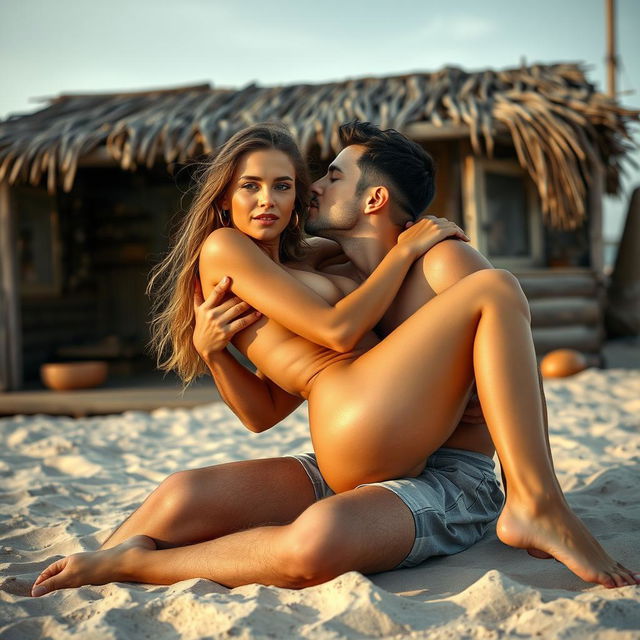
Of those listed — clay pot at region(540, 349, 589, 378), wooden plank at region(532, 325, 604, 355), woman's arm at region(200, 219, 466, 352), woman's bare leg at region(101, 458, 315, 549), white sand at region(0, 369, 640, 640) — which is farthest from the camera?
wooden plank at region(532, 325, 604, 355)

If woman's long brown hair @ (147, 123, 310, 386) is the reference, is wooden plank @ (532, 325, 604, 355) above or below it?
below

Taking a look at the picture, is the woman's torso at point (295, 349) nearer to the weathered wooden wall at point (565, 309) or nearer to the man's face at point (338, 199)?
the man's face at point (338, 199)

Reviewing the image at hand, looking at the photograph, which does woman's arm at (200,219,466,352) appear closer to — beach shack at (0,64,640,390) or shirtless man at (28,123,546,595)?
shirtless man at (28,123,546,595)

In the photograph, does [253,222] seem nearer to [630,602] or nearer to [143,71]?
[630,602]

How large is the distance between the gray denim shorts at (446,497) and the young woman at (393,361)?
9 cm

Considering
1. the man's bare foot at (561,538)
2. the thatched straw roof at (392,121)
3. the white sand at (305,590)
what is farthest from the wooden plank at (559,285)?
the man's bare foot at (561,538)

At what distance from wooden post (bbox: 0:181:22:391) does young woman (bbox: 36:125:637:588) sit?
5.28m

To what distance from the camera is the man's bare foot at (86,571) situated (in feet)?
7.11

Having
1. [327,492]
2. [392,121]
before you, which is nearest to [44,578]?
[327,492]

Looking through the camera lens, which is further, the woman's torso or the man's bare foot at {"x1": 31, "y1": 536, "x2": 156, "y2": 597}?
the woman's torso

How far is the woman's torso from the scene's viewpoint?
2.38 meters

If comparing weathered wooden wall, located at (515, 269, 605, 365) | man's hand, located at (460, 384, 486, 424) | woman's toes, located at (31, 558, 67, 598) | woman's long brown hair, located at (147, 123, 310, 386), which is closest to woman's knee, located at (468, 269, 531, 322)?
man's hand, located at (460, 384, 486, 424)

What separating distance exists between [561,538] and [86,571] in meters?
1.38

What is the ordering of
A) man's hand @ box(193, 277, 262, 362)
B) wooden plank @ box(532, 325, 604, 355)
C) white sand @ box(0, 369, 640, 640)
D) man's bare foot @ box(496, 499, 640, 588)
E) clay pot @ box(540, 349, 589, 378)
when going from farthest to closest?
1. wooden plank @ box(532, 325, 604, 355)
2. clay pot @ box(540, 349, 589, 378)
3. man's hand @ box(193, 277, 262, 362)
4. man's bare foot @ box(496, 499, 640, 588)
5. white sand @ box(0, 369, 640, 640)
